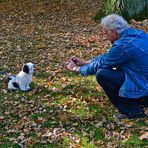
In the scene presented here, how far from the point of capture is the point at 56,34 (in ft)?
47.1

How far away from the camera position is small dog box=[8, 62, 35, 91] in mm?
9126

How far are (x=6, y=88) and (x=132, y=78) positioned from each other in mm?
3795

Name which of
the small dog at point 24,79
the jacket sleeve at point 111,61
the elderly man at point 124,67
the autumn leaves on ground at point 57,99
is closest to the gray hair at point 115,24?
the elderly man at point 124,67

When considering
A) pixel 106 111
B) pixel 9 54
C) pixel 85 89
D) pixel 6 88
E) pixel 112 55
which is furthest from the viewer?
pixel 9 54

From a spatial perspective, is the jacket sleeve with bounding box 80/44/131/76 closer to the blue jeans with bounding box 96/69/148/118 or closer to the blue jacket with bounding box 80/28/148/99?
the blue jacket with bounding box 80/28/148/99

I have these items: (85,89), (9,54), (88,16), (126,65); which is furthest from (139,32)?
(88,16)

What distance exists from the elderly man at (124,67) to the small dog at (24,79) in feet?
7.11

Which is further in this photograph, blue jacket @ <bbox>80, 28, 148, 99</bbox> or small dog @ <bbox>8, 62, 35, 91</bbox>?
small dog @ <bbox>8, 62, 35, 91</bbox>

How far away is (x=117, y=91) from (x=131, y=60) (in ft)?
2.12

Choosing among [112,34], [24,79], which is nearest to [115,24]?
[112,34]

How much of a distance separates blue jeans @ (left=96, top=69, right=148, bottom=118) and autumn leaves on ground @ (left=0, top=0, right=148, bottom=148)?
0.20 meters

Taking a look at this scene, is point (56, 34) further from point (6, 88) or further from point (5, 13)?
point (5, 13)

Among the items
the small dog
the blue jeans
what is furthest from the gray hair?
the small dog

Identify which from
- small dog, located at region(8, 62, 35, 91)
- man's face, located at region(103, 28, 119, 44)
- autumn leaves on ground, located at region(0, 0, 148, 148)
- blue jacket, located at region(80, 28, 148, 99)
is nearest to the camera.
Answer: blue jacket, located at region(80, 28, 148, 99)
